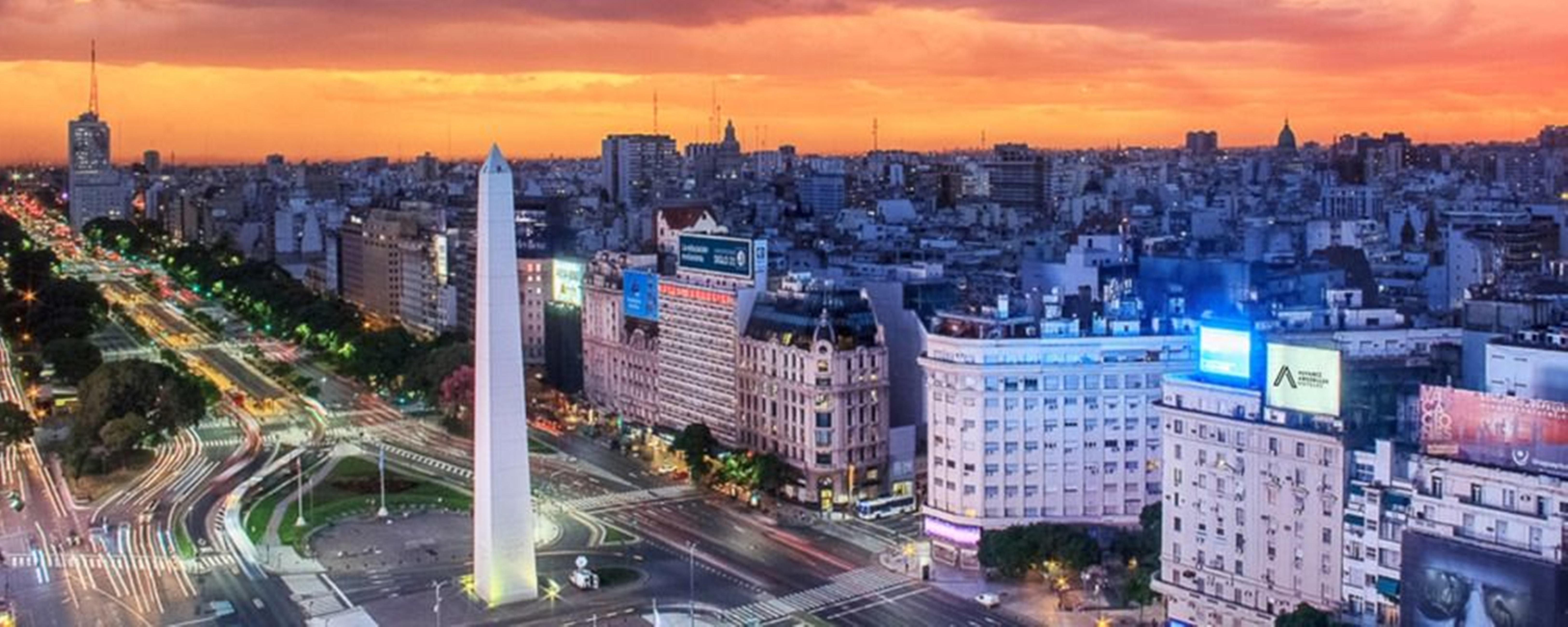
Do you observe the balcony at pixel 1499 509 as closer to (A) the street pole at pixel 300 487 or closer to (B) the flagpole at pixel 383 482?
(B) the flagpole at pixel 383 482

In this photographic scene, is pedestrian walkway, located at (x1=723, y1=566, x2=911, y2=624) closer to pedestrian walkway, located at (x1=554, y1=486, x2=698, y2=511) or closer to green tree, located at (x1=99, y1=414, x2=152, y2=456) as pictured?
pedestrian walkway, located at (x1=554, y1=486, x2=698, y2=511)

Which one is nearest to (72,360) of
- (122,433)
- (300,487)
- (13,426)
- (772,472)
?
(13,426)

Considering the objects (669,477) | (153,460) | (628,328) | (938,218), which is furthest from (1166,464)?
(938,218)

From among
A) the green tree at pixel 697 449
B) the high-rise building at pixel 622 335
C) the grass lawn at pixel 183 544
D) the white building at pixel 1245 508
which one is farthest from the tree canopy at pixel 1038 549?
the high-rise building at pixel 622 335

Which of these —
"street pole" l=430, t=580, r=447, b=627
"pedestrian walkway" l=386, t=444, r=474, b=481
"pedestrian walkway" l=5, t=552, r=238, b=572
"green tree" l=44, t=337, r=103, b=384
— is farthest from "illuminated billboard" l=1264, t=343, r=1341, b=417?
"green tree" l=44, t=337, r=103, b=384

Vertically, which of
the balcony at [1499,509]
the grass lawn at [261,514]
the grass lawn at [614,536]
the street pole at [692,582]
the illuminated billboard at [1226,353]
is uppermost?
the illuminated billboard at [1226,353]

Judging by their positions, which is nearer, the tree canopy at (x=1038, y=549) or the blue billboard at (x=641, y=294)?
the tree canopy at (x=1038, y=549)

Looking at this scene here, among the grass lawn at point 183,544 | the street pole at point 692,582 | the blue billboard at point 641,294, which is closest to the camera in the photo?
the street pole at point 692,582

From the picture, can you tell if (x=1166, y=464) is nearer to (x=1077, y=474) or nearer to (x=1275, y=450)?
(x=1275, y=450)
